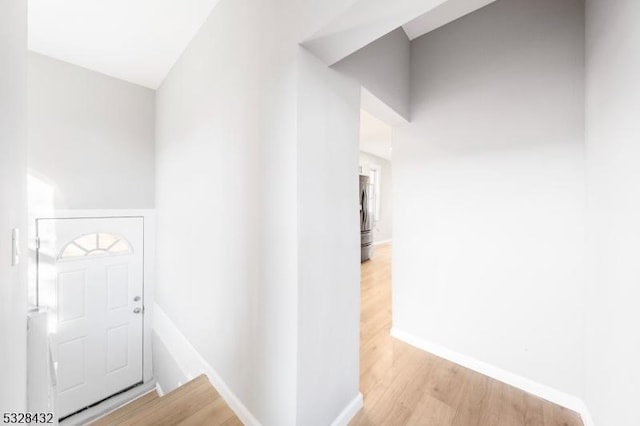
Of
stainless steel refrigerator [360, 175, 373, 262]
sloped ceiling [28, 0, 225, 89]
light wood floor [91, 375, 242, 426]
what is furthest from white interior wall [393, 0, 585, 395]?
stainless steel refrigerator [360, 175, 373, 262]

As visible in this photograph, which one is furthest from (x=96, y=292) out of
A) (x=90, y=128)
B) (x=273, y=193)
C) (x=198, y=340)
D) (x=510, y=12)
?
(x=510, y=12)

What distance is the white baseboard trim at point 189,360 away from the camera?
148 centimetres

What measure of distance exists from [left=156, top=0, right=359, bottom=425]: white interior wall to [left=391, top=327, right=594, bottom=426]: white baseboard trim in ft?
3.03

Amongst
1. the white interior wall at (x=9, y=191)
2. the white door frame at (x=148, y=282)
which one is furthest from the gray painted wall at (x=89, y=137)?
the white interior wall at (x=9, y=191)

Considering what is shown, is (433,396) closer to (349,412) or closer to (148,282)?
(349,412)

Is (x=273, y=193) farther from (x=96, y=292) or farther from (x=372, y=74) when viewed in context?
(x=96, y=292)

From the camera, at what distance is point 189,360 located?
2.19 meters

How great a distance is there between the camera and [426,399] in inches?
62.0

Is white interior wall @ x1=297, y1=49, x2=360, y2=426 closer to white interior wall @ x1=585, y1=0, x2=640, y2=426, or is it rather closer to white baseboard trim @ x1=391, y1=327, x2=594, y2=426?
white baseboard trim @ x1=391, y1=327, x2=594, y2=426

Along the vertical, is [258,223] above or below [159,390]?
above

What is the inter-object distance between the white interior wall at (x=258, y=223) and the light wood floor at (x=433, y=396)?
311 millimetres

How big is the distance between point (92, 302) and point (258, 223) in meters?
2.73

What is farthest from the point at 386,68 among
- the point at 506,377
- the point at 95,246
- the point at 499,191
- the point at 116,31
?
the point at 95,246

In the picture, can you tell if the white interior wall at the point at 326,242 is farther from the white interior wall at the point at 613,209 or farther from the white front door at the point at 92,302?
the white front door at the point at 92,302
